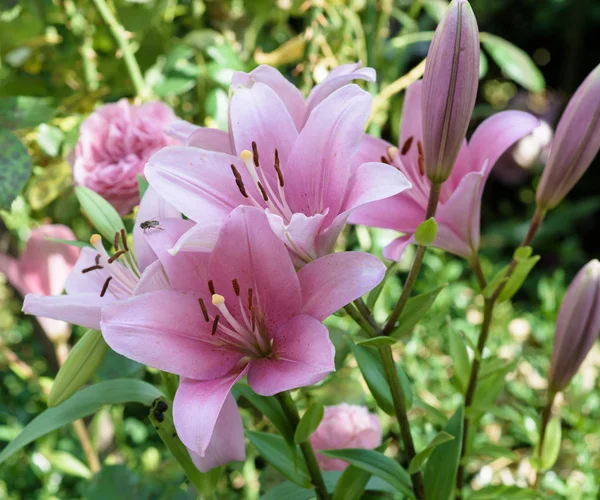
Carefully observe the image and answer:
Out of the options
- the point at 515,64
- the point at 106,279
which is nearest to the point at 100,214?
the point at 106,279

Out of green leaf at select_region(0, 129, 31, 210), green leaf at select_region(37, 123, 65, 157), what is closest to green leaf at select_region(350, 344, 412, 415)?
green leaf at select_region(0, 129, 31, 210)

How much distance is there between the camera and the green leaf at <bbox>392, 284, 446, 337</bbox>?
350 millimetres

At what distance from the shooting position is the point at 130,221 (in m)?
0.54

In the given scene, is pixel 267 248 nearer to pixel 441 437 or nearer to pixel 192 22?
pixel 441 437

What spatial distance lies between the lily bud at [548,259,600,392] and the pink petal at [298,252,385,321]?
6.6 inches

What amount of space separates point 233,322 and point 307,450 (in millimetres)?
90

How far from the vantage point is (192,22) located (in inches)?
35.2

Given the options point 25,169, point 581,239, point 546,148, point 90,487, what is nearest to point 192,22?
point 25,169

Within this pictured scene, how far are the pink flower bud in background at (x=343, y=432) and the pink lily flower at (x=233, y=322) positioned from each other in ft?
0.47

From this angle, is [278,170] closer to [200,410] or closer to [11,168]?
[200,410]

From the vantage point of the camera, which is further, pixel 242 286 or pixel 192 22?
pixel 192 22

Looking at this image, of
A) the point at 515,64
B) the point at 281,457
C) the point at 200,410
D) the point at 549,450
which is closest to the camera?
the point at 200,410

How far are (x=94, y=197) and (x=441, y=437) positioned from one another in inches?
9.3

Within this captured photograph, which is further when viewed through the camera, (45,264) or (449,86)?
(45,264)
